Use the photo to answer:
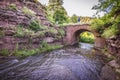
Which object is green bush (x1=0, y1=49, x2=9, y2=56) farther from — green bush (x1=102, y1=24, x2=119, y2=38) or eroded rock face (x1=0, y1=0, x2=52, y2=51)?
green bush (x1=102, y1=24, x2=119, y2=38)

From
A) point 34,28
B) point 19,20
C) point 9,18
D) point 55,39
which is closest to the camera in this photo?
point 9,18

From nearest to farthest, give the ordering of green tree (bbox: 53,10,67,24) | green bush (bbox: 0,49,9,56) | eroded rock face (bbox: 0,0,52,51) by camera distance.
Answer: green bush (bbox: 0,49,9,56) → eroded rock face (bbox: 0,0,52,51) → green tree (bbox: 53,10,67,24)

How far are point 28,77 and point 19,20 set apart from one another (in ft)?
31.8

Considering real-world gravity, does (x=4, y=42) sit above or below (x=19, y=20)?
below

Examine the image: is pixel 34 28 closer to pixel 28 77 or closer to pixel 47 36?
pixel 47 36

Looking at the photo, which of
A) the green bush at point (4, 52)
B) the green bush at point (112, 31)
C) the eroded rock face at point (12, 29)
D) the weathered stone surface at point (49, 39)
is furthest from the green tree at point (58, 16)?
the green bush at point (4, 52)

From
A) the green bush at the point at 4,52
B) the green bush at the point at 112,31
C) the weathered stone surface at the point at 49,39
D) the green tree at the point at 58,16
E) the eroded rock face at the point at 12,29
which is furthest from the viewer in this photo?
the green tree at the point at 58,16

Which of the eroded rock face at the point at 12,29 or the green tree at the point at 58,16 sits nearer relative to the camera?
the eroded rock face at the point at 12,29

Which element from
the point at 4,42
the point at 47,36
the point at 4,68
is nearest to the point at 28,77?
the point at 4,68

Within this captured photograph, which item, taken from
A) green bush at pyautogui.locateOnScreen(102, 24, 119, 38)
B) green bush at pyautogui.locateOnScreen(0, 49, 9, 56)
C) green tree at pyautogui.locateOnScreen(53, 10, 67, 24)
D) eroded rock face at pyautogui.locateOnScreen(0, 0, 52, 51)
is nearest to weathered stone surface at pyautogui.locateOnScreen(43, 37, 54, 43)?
eroded rock face at pyautogui.locateOnScreen(0, 0, 52, 51)

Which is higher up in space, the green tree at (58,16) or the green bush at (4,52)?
the green tree at (58,16)

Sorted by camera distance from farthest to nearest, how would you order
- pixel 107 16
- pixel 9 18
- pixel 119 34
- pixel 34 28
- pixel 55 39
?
pixel 55 39, pixel 34 28, pixel 9 18, pixel 119 34, pixel 107 16

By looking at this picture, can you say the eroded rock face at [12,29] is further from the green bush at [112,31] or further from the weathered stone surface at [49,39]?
the green bush at [112,31]

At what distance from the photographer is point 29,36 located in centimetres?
1487
